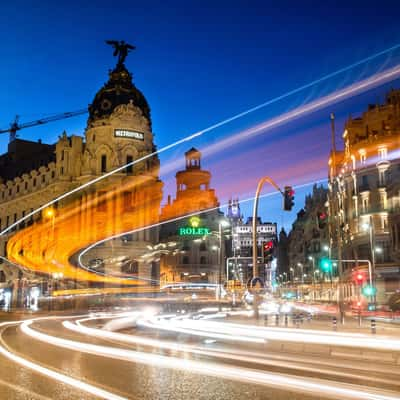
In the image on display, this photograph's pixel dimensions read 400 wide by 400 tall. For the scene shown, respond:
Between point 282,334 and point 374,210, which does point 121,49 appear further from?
point 282,334

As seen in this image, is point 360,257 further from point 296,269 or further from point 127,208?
point 296,269

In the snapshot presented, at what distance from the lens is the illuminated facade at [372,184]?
2356 inches

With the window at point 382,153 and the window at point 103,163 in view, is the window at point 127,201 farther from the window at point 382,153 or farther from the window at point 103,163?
the window at point 382,153

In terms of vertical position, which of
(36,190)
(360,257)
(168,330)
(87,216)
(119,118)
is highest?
(119,118)

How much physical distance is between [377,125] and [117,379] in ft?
211

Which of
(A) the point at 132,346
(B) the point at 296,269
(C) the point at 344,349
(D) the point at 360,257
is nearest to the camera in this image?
(C) the point at 344,349

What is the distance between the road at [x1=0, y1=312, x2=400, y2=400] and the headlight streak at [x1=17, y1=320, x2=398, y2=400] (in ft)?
0.06

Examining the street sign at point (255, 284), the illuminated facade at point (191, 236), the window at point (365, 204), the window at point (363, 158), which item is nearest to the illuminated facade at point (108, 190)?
the illuminated facade at point (191, 236)

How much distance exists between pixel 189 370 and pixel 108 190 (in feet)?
255

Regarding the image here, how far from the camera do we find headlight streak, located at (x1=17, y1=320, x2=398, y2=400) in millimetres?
9812

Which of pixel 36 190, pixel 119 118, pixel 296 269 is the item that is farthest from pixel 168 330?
pixel 296 269

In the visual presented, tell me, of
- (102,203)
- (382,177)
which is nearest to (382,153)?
(382,177)

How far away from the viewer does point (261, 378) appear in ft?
37.5

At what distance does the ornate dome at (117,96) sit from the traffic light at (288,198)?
71625 millimetres
